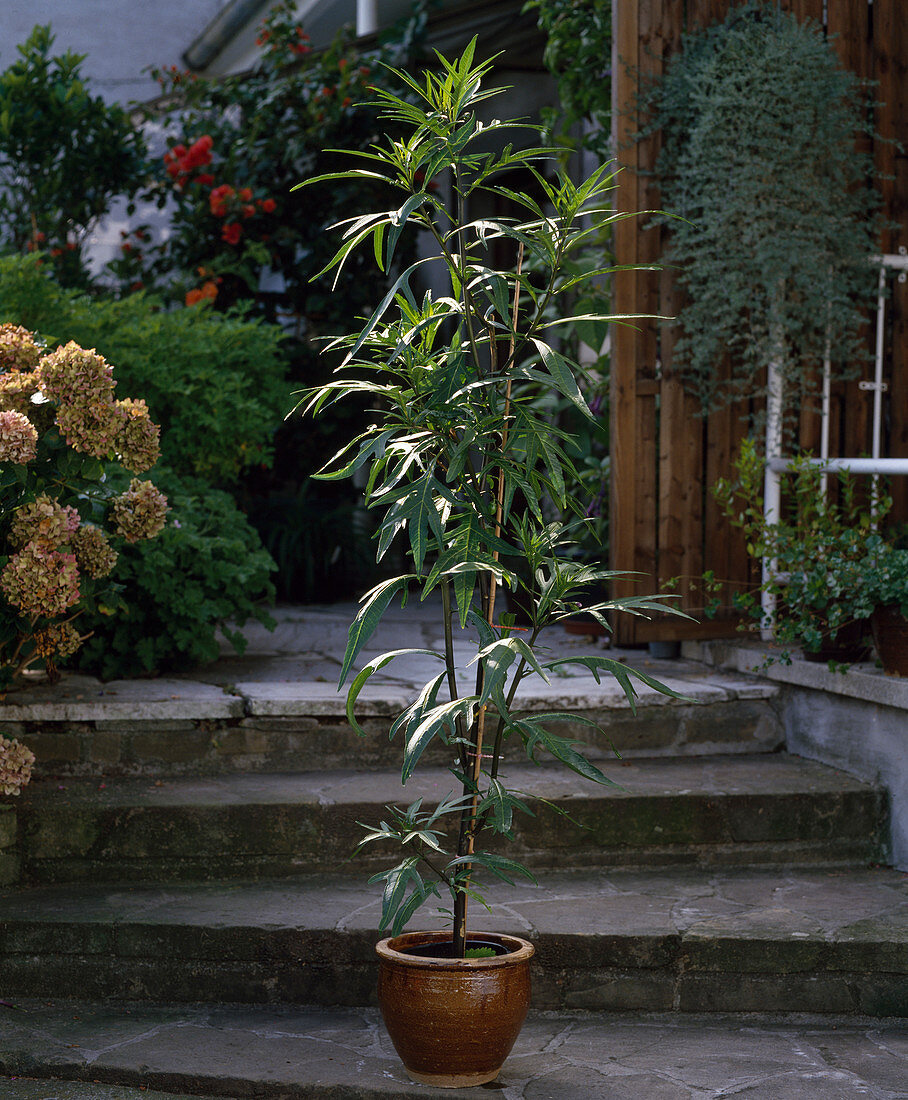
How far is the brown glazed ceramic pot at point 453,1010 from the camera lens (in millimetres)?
2268

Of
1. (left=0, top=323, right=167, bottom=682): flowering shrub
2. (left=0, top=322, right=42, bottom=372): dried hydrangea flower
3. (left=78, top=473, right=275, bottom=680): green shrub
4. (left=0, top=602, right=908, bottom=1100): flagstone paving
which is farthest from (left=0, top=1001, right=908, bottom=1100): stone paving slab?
(left=0, top=322, right=42, bottom=372): dried hydrangea flower

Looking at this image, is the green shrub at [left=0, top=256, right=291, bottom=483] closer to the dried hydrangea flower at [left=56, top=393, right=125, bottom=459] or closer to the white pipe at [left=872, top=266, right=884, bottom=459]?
the dried hydrangea flower at [left=56, top=393, right=125, bottom=459]

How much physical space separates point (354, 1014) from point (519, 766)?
3.50ft

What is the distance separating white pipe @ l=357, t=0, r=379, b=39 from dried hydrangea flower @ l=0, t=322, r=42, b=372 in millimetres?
4618

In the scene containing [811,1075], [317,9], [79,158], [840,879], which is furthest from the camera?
[317,9]

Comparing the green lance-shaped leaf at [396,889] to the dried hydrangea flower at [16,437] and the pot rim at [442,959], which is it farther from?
the dried hydrangea flower at [16,437]

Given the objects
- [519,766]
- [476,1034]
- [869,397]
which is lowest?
[476,1034]

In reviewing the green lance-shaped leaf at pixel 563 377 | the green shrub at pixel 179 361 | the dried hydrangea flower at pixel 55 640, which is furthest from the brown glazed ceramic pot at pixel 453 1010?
the green shrub at pixel 179 361

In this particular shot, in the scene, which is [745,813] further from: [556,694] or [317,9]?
[317,9]

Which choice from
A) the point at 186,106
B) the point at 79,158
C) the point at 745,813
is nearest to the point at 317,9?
the point at 186,106

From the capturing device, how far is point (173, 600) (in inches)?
153

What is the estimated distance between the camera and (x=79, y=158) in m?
6.54

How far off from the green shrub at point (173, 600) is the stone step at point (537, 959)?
115 cm

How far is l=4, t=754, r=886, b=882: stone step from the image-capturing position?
10.4 ft
